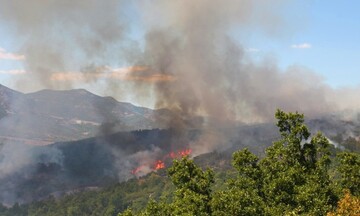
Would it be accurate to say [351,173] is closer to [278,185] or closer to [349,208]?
[278,185]

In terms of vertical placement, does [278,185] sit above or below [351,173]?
below

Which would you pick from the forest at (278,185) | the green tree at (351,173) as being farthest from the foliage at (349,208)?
the green tree at (351,173)

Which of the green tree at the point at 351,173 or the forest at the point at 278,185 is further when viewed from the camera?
the green tree at the point at 351,173

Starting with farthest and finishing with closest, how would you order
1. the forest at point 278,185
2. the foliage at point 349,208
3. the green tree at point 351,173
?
the green tree at point 351,173 < the forest at point 278,185 < the foliage at point 349,208

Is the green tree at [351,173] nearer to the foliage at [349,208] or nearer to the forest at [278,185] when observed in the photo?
the forest at [278,185]

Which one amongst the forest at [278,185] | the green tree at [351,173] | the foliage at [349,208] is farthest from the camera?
the green tree at [351,173]

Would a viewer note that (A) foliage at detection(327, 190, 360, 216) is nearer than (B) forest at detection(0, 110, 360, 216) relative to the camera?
Yes

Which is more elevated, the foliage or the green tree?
the green tree

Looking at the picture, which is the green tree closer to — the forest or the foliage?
the forest

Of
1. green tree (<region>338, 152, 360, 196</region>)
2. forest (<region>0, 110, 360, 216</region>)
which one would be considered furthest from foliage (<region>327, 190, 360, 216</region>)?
green tree (<region>338, 152, 360, 196</region>)

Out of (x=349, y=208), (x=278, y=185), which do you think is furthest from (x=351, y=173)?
(x=349, y=208)

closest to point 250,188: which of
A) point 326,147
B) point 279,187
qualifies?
point 279,187

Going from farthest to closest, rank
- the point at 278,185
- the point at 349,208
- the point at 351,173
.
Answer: the point at 351,173
the point at 278,185
the point at 349,208

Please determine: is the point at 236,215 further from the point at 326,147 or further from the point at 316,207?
the point at 326,147
